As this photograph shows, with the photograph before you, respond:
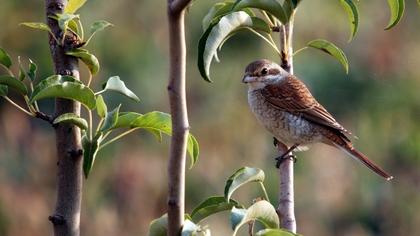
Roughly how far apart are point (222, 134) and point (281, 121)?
4983mm

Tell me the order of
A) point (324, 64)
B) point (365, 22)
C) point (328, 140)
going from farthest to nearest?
point (365, 22), point (324, 64), point (328, 140)

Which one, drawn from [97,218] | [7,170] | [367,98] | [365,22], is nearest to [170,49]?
[97,218]

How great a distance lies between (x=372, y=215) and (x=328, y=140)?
550 cm

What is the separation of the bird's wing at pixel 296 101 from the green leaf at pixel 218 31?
8.02ft

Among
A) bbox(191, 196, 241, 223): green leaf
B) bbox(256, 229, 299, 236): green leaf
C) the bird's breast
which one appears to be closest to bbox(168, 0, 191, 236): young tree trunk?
bbox(256, 229, 299, 236): green leaf

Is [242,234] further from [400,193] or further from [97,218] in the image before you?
[400,193]

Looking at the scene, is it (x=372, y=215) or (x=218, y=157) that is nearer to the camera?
(x=218, y=157)

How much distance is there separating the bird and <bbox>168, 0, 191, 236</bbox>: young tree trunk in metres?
2.94

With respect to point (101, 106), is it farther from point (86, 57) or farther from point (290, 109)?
point (290, 109)

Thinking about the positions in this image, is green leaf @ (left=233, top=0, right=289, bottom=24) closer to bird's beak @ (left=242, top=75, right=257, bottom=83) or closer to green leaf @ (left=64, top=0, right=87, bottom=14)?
green leaf @ (left=64, top=0, right=87, bottom=14)

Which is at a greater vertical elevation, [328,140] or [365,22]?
[365,22]

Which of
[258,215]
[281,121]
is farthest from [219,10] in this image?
[281,121]

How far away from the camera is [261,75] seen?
4.83 meters

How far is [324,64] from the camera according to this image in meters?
10.0
